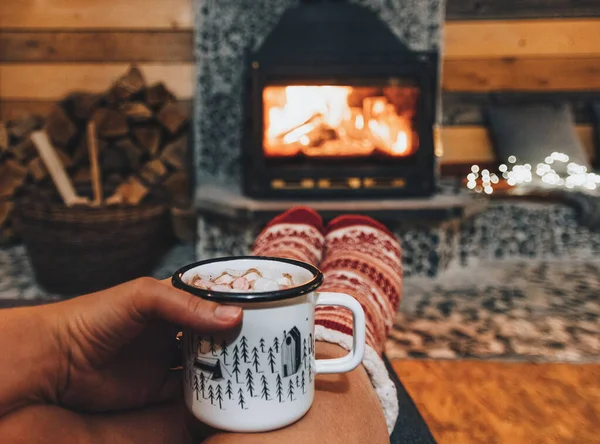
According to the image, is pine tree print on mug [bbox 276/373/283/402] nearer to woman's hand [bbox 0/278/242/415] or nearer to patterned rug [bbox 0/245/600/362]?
woman's hand [bbox 0/278/242/415]

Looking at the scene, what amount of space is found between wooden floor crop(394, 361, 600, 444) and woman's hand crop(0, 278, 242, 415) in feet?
2.05

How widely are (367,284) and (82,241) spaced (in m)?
1.03

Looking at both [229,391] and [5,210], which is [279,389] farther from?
[5,210]

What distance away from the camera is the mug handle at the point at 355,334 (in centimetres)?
48

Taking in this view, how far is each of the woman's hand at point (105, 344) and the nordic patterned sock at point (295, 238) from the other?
0.47 metres

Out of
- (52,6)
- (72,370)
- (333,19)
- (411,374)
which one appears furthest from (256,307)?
(52,6)

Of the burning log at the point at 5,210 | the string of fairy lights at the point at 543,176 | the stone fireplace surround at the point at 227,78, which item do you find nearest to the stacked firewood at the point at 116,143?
the burning log at the point at 5,210

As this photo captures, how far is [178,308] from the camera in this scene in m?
0.43

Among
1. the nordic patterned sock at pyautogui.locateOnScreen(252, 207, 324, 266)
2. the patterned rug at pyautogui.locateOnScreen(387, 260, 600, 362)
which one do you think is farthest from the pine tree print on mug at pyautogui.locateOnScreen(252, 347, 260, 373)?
the patterned rug at pyautogui.locateOnScreen(387, 260, 600, 362)

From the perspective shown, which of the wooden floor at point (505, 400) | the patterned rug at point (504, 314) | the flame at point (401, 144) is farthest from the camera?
the flame at point (401, 144)

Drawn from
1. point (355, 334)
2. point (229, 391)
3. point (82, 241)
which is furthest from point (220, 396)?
point (82, 241)

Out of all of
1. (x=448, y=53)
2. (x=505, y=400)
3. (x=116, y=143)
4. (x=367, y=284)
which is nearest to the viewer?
(x=367, y=284)

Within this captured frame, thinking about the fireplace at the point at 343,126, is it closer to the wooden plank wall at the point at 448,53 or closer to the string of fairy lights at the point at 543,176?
the string of fairy lights at the point at 543,176

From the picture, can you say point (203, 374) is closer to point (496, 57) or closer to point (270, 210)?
point (270, 210)
